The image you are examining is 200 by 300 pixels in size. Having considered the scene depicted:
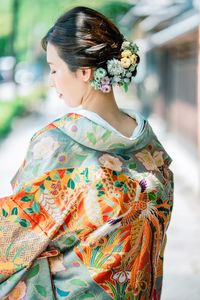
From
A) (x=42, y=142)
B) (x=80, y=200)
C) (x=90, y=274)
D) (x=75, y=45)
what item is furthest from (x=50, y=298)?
(x=75, y=45)

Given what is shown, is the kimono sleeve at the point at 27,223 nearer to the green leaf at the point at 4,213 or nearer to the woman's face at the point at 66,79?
the green leaf at the point at 4,213

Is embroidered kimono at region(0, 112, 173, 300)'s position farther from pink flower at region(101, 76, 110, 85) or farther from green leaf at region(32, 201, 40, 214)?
pink flower at region(101, 76, 110, 85)

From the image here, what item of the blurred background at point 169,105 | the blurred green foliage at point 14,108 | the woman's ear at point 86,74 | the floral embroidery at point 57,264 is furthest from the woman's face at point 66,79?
the blurred green foliage at point 14,108

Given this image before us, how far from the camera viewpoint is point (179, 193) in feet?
34.4

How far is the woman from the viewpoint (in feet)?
7.50

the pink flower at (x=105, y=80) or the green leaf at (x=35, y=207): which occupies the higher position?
the pink flower at (x=105, y=80)

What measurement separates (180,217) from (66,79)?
6.52m

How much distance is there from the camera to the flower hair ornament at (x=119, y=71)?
2.39 meters

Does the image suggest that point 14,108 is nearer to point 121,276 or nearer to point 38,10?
point 38,10

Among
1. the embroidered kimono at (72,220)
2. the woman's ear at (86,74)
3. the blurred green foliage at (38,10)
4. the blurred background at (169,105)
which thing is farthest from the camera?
the blurred green foliage at (38,10)

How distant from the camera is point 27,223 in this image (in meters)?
2.30

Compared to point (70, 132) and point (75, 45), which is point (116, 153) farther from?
point (75, 45)

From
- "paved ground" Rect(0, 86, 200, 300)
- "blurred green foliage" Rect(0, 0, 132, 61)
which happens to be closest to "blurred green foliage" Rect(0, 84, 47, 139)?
"paved ground" Rect(0, 86, 200, 300)

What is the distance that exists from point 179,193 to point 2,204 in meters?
8.30
